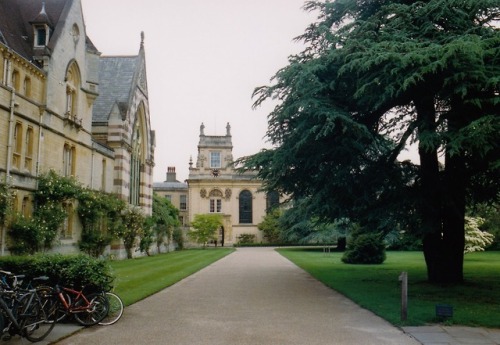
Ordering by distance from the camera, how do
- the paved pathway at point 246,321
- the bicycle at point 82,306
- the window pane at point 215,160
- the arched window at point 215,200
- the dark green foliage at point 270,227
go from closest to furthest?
the paved pathway at point 246,321 → the bicycle at point 82,306 → the dark green foliage at point 270,227 → the arched window at point 215,200 → the window pane at point 215,160

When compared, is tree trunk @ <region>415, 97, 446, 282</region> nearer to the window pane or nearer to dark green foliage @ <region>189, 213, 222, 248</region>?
dark green foliage @ <region>189, 213, 222, 248</region>

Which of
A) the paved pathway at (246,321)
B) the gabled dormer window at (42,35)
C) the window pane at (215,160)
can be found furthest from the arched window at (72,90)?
the window pane at (215,160)

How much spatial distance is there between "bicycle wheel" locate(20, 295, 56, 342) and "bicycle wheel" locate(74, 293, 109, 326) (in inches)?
22.2

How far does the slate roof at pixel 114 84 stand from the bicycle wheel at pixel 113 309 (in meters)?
24.3

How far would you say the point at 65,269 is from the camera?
10.5 metres

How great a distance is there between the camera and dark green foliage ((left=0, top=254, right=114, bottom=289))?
10.4 metres

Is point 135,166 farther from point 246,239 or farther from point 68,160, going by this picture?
point 246,239

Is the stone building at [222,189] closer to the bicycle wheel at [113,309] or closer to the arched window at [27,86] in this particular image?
the arched window at [27,86]

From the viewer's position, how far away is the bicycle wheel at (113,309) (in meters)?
10.4

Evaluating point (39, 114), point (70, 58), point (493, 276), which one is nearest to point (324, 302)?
point (493, 276)

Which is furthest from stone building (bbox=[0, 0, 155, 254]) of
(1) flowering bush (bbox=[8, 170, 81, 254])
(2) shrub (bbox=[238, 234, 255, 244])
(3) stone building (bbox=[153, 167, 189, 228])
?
(3) stone building (bbox=[153, 167, 189, 228])

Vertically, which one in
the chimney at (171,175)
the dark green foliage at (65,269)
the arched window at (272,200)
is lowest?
the dark green foliage at (65,269)

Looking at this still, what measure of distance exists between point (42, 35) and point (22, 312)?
64.7ft

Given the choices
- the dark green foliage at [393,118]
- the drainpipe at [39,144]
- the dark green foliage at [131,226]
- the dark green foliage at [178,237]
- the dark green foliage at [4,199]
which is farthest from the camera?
the dark green foliage at [178,237]
